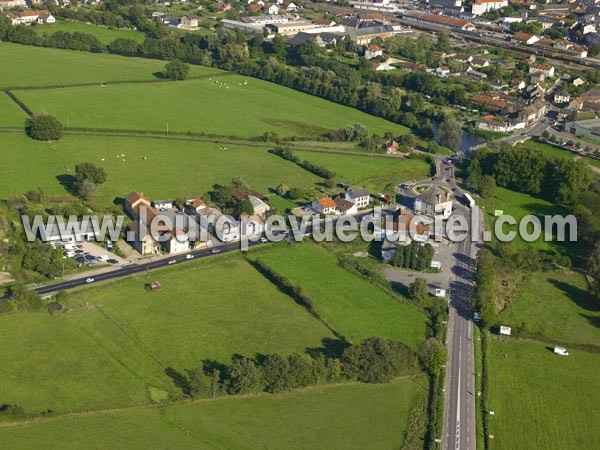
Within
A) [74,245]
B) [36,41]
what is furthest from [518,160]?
[36,41]

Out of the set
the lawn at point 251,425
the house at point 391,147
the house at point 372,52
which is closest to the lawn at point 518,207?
the house at point 391,147

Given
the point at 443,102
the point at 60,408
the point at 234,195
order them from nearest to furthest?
the point at 60,408, the point at 234,195, the point at 443,102

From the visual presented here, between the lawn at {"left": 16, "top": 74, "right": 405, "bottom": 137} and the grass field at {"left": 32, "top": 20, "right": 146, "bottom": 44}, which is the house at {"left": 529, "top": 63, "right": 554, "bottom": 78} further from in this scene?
the grass field at {"left": 32, "top": 20, "right": 146, "bottom": 44}

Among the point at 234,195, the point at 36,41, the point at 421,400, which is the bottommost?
the point at 421,400

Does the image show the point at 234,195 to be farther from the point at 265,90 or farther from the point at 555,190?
the point at 265,90

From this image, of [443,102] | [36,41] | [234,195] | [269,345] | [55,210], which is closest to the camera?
[269,345]
